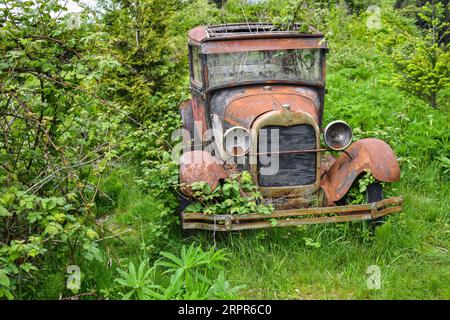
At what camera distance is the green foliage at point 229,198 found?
17.1 ft

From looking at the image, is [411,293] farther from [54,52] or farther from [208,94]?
→ [54,52]

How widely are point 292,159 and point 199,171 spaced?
1.00 meters

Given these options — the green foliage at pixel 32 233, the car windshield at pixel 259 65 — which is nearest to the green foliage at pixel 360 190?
the car windshield at pixel 259 65

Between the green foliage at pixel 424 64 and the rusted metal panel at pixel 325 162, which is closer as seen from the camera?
the rusted metal panel at pixel 325 162

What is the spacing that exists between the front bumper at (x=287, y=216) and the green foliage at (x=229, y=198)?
70 millimetres

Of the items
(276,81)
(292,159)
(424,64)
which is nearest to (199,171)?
(292,159)

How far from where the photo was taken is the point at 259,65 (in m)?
6.40

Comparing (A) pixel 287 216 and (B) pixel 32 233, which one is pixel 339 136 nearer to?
(A) pixel 287 216

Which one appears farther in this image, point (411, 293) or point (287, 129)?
point (287, 129)

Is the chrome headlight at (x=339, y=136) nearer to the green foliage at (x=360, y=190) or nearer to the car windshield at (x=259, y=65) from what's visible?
the green foliage at (x=360, y=190)

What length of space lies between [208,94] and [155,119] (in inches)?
87.6

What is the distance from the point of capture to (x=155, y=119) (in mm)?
8531

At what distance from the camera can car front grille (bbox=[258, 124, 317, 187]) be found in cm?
555
